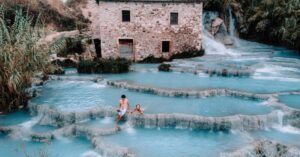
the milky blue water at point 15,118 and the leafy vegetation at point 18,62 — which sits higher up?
the leafy vegetation at point 18,62

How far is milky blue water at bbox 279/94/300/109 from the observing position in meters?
15.1

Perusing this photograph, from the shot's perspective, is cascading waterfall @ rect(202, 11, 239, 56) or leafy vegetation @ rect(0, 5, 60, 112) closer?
leafy vegetation @ rect(0, 5, 60, 112)

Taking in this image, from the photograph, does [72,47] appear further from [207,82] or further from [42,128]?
[42,128]

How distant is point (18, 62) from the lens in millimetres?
15031

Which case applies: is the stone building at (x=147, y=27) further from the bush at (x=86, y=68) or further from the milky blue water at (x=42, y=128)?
the milky blue water at (x=42, y=128)

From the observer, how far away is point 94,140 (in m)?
12.2

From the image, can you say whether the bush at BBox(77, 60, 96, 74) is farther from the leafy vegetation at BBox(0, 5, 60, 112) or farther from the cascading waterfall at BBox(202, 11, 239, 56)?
the cascading waterfall at BBox(202, 11, 239, 56)

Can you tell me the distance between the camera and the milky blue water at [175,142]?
1120cm

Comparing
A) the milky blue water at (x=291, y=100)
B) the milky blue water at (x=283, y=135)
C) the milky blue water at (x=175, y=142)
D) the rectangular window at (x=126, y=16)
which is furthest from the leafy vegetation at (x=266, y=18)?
the milky blue water at (x=175, y=142)

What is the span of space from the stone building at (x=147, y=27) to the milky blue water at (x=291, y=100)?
11.2 meters

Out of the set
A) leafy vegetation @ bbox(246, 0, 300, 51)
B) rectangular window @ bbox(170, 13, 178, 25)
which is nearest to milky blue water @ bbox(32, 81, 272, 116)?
rectangular window @ bbox(170, 13, 178, 25)

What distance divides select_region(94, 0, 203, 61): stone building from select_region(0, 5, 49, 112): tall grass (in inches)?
374

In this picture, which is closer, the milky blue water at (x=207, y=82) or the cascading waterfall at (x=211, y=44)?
the milky blue water at (x=207, y=82)

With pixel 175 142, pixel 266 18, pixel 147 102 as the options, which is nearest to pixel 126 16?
pixel 147 102
